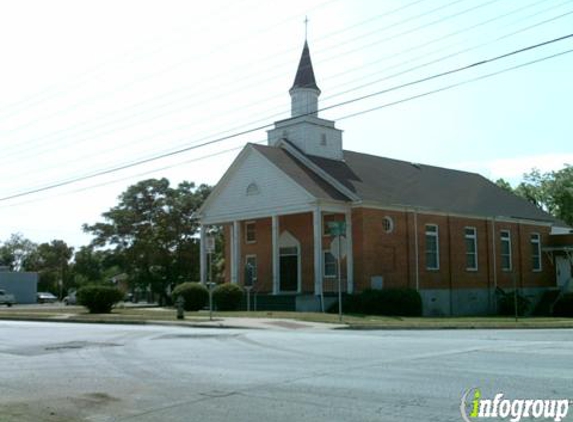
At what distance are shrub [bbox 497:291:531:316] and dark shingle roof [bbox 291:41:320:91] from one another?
16.4 meters

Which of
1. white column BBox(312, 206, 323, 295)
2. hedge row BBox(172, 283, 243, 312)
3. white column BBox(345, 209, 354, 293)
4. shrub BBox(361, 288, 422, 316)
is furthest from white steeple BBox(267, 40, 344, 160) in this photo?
shrub BBox(361, 288, 422, 316)

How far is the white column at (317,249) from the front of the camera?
34.2m

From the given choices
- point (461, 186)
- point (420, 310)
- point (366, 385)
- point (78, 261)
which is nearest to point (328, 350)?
point (366, 385)

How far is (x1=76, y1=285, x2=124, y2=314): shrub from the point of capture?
35903 millimetres

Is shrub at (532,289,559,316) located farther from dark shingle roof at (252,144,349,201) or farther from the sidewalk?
the sidewalk

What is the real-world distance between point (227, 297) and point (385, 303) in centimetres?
814

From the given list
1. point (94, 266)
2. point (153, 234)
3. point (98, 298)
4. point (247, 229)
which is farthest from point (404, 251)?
point (94, 266)

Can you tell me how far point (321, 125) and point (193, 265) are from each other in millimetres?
21054

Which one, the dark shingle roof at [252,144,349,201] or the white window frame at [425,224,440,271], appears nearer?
the dark shingle roof at [252,144,349,201]

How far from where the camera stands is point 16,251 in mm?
118938

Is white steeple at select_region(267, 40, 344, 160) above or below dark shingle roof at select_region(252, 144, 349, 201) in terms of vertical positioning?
above

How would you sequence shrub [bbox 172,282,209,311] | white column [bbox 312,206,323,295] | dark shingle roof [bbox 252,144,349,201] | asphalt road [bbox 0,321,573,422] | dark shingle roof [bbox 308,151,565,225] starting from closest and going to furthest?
asphalt road [bbox 0,321,573,422], white column [bbox 312,206,323,295], dark shingle roof [bbox 252,144,349,201], shrub [bbox 172,282,209,311], dark shingle roof [bbox 308,151,565,225]

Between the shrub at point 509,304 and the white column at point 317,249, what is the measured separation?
1252 cm

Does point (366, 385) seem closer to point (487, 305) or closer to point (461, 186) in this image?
point (487, 305)
